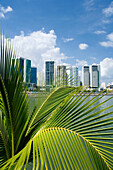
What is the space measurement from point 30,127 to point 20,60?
30.3 inches

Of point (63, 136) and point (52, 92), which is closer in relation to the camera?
point (63, 136)

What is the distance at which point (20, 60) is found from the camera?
1.73m

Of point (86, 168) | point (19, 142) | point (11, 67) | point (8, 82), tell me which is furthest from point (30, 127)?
point (86, 168)

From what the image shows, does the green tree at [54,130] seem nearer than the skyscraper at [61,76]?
Yes

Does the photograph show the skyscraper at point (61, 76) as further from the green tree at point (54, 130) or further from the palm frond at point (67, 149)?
the palm frond at point (67, 149)

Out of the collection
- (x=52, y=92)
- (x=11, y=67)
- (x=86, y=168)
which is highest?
(x=11, y=67)

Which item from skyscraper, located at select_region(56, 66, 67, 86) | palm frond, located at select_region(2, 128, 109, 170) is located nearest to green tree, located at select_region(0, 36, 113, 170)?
palm frond, located at select_region(2, 128, 109, 170)

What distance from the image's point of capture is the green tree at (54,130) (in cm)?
109

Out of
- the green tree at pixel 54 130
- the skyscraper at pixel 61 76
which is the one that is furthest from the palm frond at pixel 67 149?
the skyscraper at pixel 61 76

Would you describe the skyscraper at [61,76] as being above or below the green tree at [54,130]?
above

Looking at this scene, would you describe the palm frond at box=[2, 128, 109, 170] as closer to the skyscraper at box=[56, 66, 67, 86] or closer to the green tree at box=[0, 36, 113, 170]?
the green tree at box=[0, 36, 113, 170]

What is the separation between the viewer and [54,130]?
1.26 metres

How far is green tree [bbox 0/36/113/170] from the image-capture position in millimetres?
1091

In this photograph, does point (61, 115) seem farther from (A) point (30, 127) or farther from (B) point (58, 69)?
(B) point (58, 69)
